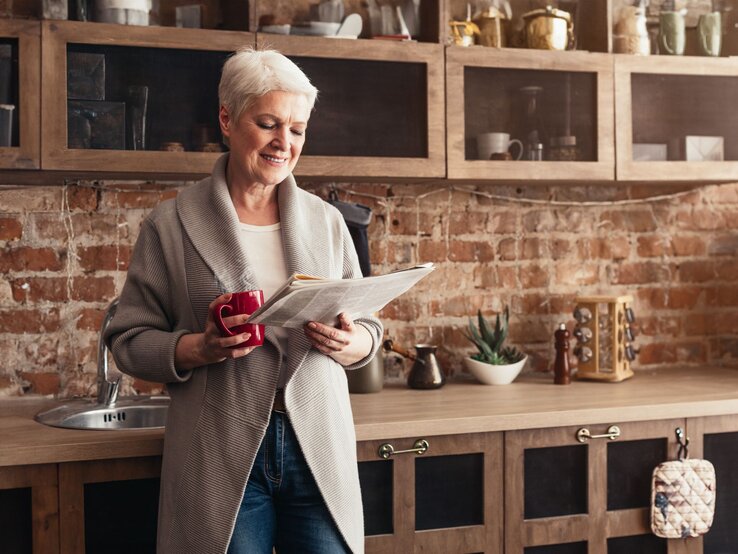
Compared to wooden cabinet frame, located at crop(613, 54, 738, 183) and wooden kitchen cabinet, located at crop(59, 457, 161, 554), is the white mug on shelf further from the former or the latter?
wooden kitchen cabinet, located at crop(59, 457, 161, 554)

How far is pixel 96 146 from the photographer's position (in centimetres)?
231

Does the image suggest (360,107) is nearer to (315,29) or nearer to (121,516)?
(315,29)

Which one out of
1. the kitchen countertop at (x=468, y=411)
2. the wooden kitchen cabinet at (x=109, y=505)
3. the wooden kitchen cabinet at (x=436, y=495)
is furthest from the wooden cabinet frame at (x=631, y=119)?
the wooden kitchen cabinet at (x=109, y=505)

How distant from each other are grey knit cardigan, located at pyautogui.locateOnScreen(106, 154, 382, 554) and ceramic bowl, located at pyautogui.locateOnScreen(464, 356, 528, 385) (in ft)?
3.37

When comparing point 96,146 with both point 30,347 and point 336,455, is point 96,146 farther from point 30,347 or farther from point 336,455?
point 336,455

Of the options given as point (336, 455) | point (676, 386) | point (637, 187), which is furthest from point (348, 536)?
point (637, 187)

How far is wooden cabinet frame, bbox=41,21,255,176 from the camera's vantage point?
2262mm

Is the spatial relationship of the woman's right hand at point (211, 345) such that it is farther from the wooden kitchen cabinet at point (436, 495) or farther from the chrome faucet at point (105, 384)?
the chrome faucet at point (105, 384)

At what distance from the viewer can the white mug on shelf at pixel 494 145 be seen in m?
2.61

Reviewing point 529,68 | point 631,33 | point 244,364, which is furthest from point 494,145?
point 244,364

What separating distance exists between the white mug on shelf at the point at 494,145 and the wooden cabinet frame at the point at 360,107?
0.41 ft

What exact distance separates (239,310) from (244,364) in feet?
0.50

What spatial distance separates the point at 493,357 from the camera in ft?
9.23

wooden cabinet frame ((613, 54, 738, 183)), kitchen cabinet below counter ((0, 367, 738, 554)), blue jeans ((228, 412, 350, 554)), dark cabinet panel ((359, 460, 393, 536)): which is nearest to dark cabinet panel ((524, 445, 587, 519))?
kitchen cabinet below counter ((0, 367, 738, 554))
